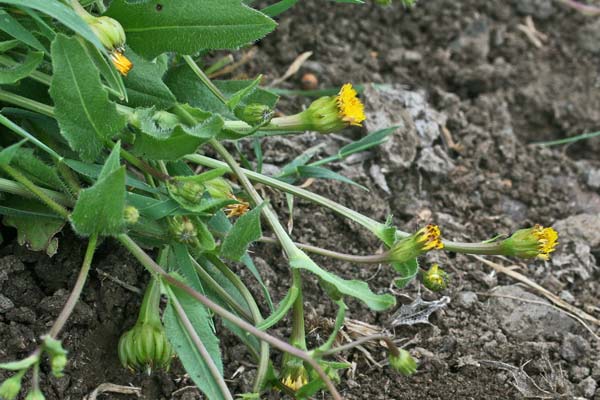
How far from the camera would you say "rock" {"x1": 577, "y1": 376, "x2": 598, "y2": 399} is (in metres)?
2.14

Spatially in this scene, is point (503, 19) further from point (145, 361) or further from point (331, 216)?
point (145, 361)

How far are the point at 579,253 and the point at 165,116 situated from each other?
128 centimetres

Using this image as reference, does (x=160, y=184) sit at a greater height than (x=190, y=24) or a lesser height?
lesser

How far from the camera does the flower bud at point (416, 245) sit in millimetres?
1842

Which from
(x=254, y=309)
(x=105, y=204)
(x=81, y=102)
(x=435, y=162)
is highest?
(x=81, y=102)

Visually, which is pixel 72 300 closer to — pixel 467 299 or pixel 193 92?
pixel 193 92

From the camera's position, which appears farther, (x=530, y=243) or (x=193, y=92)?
(x=193, y=92)

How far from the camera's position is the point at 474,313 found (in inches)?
90.4

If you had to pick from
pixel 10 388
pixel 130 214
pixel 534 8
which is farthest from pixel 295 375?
pixel 534 8

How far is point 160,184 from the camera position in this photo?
2006mm

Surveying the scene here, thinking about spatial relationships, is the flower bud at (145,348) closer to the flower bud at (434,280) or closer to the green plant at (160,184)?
the green plant at (160,184)

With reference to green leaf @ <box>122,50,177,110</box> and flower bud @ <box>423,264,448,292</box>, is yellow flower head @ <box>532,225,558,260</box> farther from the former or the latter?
green leaf @ <box>122,50,177,110</box>

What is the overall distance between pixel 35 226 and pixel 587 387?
1.36m

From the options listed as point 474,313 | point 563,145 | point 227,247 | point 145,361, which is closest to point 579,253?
point 474,313
